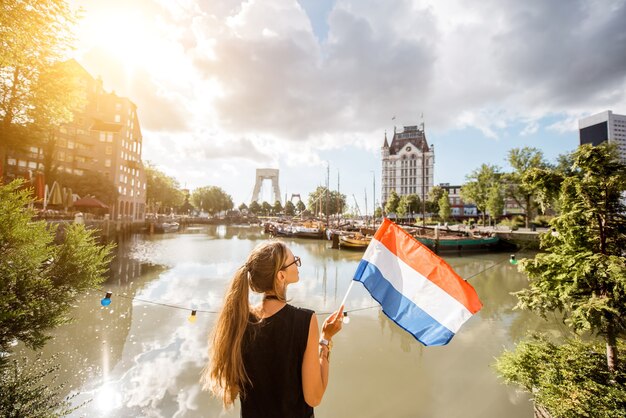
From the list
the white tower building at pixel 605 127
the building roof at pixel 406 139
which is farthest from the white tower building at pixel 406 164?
the white tower building at pixel 605 127

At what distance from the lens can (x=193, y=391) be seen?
18.5 feet

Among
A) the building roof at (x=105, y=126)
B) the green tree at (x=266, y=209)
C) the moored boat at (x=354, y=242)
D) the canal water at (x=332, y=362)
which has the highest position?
the building roof at (x=105, y=126)

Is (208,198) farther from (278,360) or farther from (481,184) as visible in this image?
(278,360)

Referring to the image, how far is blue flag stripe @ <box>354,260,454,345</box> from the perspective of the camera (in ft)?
9.95

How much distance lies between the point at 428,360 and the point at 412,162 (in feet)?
332

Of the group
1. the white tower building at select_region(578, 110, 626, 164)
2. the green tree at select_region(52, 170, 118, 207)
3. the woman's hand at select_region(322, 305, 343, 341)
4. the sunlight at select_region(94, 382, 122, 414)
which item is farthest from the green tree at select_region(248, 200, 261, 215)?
the white tower building at select_region(578, 110, 626, 164)

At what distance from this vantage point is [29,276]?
3.84 m

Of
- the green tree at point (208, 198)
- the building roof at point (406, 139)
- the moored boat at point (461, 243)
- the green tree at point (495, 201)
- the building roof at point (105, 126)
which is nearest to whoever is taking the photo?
the moored boat at point (461, 243)

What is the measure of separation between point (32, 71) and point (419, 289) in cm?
1419

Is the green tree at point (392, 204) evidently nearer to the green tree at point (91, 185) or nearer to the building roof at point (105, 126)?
the green tree at point (91, 185)

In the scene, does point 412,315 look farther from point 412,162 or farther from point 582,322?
point 412,162

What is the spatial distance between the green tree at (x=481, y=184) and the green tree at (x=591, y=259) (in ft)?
161

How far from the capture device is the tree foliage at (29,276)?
11.8ft

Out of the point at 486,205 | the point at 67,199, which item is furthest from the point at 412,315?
the point at 486,205
